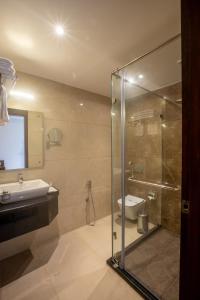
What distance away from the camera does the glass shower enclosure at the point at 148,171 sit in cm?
174

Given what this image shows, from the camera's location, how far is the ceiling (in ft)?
3.86

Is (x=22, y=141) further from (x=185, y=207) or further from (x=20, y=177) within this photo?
(x=185, y=207)

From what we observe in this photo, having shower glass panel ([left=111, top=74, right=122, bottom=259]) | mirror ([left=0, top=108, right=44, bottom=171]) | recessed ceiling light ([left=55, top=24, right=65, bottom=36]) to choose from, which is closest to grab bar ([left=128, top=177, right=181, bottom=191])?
shower glass panel ([left=111, top=74, right=122, bottom=259])

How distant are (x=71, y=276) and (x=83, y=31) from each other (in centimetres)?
240

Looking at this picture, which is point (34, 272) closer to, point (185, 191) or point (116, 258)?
point (116, 258)

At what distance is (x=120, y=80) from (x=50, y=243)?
2404 millimetres

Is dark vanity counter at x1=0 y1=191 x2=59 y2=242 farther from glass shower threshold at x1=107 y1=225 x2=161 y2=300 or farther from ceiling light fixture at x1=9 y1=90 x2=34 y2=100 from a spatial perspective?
ceiling light fixture at x1=9 y1=90 x2=34 y2=100

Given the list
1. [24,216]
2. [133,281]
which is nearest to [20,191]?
[24,216]

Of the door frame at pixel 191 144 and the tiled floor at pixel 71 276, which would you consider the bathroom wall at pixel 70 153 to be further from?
the door frame at pixel 191 144

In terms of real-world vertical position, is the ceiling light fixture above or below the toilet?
above

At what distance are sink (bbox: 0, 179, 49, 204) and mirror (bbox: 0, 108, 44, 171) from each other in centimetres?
23

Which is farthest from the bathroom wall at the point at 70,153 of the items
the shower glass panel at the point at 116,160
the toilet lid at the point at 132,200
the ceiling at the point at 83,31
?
the shower glass panel at the point at 116,160

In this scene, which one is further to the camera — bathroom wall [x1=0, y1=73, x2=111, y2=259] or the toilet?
the toilet

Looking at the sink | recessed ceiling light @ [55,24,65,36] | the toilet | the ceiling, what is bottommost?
the toilet
